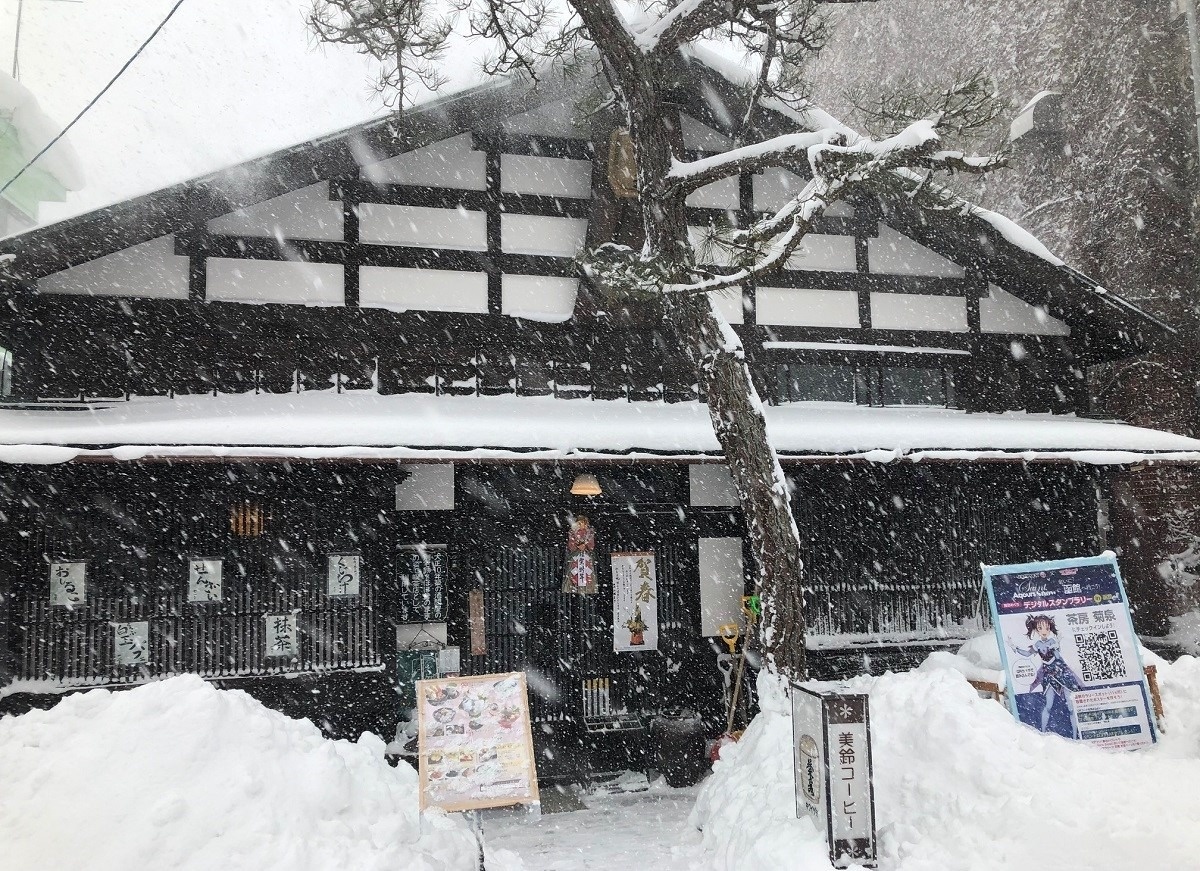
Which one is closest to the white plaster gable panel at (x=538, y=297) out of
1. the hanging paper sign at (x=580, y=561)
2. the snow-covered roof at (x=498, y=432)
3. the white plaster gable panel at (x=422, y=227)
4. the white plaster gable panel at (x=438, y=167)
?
the white plaster gable panel at (x=422, y=227)

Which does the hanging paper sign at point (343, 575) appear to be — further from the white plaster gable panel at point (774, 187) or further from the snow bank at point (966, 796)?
the white plaster gable panel at point (774, 187)

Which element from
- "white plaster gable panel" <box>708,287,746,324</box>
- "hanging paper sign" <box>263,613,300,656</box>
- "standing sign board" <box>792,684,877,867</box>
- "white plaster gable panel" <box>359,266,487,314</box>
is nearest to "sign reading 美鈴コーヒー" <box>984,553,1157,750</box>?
"standing sign board" <box>792,684,877,867</box>

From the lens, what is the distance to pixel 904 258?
393 inches

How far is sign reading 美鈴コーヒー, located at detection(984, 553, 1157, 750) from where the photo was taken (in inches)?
249

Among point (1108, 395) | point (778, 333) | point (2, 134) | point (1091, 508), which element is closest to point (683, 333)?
point (778, 333)

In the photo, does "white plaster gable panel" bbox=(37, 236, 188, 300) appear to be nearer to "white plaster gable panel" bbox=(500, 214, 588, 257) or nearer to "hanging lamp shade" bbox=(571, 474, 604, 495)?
"white plaster gable panel" bbox=(500, 214, 588, 257)

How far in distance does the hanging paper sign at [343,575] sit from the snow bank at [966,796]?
12.7ft

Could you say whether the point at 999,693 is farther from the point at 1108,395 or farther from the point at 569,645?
the point at 1108,395

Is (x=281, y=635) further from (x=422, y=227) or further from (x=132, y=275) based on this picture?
(x=422, y=227)

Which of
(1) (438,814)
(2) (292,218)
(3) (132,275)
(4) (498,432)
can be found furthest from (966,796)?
(3) (132,275)

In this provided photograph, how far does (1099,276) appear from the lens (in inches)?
527

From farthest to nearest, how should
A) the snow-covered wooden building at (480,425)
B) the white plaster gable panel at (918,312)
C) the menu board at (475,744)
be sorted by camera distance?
the white plaster gable panel at (918,312) < the snow-covered wooden building at (480,425) < the menu board at (475,744)

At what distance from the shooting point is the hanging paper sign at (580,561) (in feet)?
28.1

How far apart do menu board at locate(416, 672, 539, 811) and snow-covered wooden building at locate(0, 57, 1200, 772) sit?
88.7 inches
